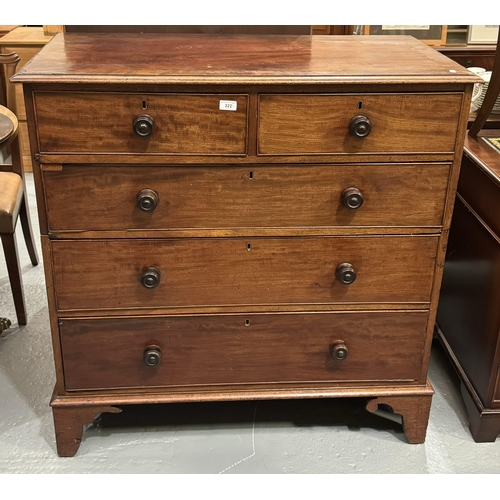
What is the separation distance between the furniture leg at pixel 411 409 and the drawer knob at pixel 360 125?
89cm

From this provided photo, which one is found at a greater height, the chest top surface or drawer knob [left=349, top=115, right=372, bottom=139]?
the chest top surface

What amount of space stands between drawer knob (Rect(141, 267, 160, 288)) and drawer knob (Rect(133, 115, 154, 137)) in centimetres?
40

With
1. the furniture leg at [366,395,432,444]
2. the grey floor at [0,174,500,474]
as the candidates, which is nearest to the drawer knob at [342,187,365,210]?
the furniture leg at [366,395,432,444]

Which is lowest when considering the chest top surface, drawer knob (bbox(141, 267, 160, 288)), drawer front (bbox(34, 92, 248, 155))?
drawer knob (bbox(141, 267, 160, 288))

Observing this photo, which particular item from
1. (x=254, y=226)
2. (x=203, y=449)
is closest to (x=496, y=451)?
(x=203, y=449)

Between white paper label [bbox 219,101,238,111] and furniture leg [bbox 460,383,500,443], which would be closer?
white paper label [bbox 219,101,238,111]

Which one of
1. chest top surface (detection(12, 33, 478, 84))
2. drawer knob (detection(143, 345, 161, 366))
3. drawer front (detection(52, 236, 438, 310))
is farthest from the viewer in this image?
drawer knob (detection(143, 345, 161, 366))

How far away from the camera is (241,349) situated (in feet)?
6.63

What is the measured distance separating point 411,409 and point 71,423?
1086 mm

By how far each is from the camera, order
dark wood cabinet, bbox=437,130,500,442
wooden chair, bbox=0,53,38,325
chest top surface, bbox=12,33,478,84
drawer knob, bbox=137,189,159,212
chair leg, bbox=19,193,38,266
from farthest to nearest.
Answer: chair leg, bbox=19,193,38,266
wooden chair, bbox=0,53,38,325
dark wood cabinet, bbox=437,130,500,442
drawer knob, bbox=137,189,159,212
chest top surface, bbox=12,33,478,84

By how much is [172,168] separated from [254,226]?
28 centimetres

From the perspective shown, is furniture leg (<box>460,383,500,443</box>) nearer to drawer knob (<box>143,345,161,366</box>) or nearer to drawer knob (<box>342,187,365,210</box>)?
drawer knob (<box>342,187,365,210</box>)

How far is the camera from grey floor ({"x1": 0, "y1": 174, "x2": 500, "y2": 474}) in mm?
2070

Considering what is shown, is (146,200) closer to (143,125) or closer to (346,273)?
(143,125)
